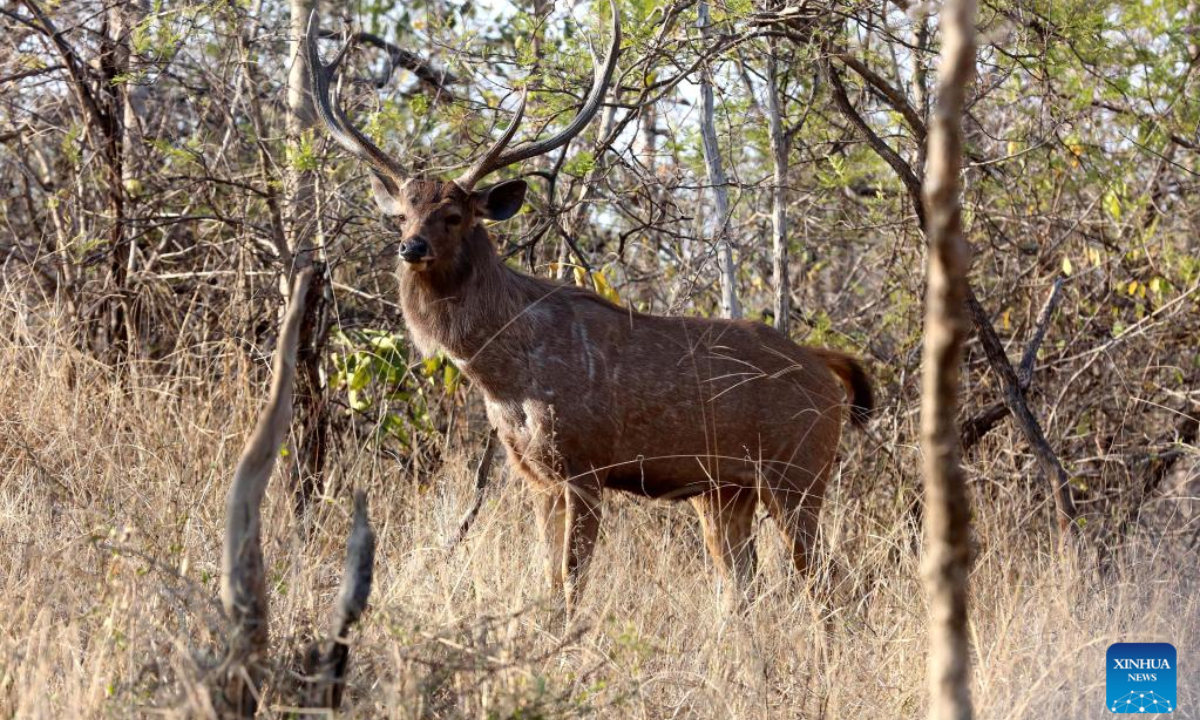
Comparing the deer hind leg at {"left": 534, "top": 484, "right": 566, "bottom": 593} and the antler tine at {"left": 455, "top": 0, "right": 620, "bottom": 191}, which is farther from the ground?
the antler tine at {"left": 455, "top": 0, "right": 620, "bottom": 191}

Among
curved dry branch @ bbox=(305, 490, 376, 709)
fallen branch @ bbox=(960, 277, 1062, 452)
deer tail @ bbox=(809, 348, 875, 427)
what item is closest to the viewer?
curved dry branch @ bbox=(305, 490, 376, 709)

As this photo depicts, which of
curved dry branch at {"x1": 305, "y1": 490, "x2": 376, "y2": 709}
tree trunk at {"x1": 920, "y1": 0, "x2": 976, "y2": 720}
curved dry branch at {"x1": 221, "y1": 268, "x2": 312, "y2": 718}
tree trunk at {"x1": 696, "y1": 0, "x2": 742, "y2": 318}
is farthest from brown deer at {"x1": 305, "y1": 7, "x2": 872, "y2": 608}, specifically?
tree trunk at {"x1": 920, "y1": 0, "x2": 976, "y2": 720}

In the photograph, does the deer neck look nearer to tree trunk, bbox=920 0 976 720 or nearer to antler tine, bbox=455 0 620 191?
antler tine, bbox=455 0 620 191

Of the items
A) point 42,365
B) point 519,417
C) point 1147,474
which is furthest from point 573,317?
point 1147,474

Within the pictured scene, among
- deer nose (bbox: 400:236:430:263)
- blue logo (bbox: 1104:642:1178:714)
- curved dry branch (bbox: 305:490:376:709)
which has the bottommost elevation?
blue logo (bbox: 1104:642:1178:714)

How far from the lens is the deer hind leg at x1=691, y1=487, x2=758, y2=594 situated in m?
7.00

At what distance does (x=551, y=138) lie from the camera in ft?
21.4

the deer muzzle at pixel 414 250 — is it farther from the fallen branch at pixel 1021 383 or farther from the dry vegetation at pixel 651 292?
the fallen branch at pixel 1021 383

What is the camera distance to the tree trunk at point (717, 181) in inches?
289

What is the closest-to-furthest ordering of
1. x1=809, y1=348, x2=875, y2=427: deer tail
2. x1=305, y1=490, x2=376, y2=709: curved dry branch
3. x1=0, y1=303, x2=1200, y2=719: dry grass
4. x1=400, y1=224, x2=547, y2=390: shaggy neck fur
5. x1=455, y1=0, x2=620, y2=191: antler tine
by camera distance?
1. x1=305, y1=490, x2=376, y2=709: curved dry branch
2. x1=0, y1=303, x2=1200, y2=719: dry grass
3. x1=455, y1=0, x2=620, y2=191: antler tine
4. x1=400, y1=224, x2=547, y2=390: shaggy neck fur
5. x1=809, y1=348, x2=875, y2=427: deer tail

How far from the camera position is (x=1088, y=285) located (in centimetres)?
849

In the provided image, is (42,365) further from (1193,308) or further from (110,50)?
(1193,308)

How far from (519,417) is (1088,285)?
411cm

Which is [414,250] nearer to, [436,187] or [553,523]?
[436,187]
